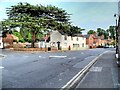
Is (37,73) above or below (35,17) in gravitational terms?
below

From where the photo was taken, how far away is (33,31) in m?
67.4

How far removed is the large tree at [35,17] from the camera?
210 ft

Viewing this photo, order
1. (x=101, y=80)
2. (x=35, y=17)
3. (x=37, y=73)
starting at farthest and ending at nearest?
(x=35, y=17)
(x=37, y=73)
(x=101, y=80)

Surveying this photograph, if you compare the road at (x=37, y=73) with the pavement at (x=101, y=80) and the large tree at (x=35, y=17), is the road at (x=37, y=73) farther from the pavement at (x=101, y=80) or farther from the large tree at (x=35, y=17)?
the large tree at (x=35, y=17)

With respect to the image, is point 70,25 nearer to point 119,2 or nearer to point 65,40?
point 65,40

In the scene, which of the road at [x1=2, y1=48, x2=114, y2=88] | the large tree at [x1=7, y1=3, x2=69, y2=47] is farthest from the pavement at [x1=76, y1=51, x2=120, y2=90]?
the large tree at [x1=7, y1=3, x2=69, y2=47]

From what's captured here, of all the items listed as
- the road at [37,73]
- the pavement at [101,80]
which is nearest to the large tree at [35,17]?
the road at [37,73]

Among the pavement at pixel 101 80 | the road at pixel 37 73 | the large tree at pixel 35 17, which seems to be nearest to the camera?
the pavement at pixel 101 80

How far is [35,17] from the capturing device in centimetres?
6869

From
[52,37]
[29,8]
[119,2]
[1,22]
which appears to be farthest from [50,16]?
[119,2]

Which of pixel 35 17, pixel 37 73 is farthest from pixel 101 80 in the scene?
pixel 35 17

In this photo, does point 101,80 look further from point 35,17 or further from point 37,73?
point 35,17

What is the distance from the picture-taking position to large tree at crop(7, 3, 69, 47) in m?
64.1

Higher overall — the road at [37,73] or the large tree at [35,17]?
the large tree at [35,17]
